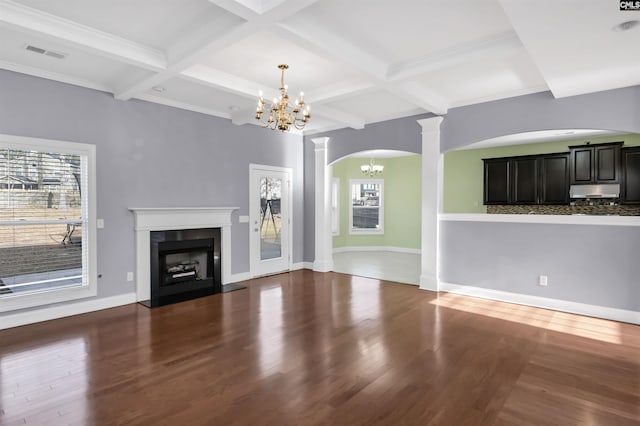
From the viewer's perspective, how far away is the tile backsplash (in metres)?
6.76

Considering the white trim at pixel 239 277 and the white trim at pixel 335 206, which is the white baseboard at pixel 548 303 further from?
the white trim at pixel 335 206

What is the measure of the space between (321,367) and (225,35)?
9.74 ft

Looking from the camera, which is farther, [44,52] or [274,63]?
[274,63]

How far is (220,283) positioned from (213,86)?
10.6 ft

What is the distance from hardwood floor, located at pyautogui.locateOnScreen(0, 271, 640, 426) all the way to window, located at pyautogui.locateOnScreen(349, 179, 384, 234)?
582 centimetres

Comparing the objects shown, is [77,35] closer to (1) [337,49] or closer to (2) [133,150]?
(2) [133,150]

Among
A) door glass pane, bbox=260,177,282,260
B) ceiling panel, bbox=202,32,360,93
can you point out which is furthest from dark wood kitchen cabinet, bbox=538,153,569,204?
door glass pane, bbox=260,177,282,260

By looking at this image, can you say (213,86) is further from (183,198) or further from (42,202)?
(42,202)

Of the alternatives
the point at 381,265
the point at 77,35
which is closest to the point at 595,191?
the point at 381,265

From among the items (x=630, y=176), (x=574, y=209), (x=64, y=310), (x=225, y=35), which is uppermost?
(x=225, y=35)

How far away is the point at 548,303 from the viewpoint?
4711mm

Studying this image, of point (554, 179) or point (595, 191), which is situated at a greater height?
point (554, 179)

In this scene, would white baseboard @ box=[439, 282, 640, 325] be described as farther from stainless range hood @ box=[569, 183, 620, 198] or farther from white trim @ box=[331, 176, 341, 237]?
white trim @ box=[331, 176, 341, 237]

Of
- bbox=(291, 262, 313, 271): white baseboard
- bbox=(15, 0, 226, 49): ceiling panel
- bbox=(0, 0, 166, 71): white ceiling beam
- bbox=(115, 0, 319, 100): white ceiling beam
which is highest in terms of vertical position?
bbox=(15, 0, 226, 49): ceiling panel
